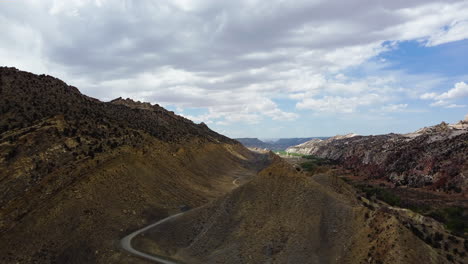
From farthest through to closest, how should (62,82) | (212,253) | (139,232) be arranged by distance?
(62,82), (139,232), (212,253)

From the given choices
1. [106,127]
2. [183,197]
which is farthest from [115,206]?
[106,127]

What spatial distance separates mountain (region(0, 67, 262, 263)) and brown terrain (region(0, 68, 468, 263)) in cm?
17

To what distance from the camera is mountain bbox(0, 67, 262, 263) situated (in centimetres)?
4253

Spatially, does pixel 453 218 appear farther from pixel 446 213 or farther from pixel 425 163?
pixel 425 163

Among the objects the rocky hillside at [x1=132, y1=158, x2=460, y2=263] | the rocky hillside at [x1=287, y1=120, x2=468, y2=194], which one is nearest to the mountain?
the rocky hillside at [x1=132, y1=158, x2=460, y2=263]

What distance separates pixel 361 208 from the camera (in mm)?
37188

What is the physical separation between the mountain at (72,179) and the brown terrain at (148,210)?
169 mm

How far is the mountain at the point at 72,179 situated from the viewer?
42531mm

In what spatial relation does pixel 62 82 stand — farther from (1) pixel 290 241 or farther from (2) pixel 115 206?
(1) pixel 290 241

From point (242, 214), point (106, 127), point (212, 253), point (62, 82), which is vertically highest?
point (62, 82)

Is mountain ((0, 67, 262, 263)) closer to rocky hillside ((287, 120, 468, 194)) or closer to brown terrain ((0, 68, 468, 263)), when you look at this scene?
brown terrain ((0, 68, 468, 263))

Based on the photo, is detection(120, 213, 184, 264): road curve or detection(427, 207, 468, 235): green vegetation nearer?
detection(120, 213, 184, 264): road curve

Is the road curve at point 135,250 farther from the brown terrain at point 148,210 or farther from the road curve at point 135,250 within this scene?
the brown terrain at point 148,210

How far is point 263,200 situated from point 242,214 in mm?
3190
